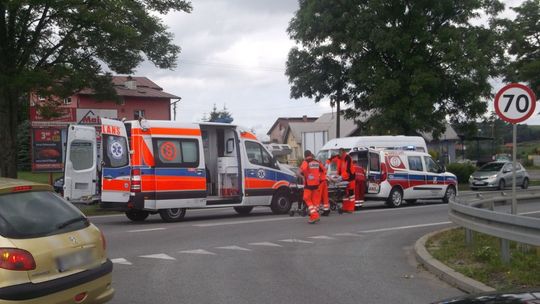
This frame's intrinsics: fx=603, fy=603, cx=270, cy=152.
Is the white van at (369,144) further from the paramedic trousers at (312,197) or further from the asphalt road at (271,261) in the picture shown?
the paramedic trousers at (312,197)

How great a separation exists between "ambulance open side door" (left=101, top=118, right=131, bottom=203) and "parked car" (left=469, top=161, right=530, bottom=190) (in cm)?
2169

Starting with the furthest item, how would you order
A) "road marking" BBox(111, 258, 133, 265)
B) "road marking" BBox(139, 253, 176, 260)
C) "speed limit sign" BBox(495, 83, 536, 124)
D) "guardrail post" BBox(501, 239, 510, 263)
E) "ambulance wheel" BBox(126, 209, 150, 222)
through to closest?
1. "ambulance wheel" BBox(126, 209, 150, 222)
2. "road marking" BBox(139, 253, 176, 260)
3. "speed limit sign" BBox(495, 83, 536, 124)
4. "road marking" BBox(111, 258, 133, 265)
5. "guardrail post" BBox(501, 239, 510, 263)

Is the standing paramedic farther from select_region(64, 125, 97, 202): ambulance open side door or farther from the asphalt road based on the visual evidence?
select_region(64, 125, 97, 202): ambulance open side door

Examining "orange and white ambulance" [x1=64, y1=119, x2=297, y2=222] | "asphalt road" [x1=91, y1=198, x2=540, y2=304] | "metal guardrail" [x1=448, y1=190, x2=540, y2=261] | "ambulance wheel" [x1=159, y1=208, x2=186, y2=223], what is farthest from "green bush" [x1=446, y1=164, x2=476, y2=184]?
"metal guardrail" [x1=448, y1=190, x2=540, y2=261]

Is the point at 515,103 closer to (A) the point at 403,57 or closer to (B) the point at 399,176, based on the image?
(B) the point at 399,176

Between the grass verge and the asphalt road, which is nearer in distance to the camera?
the asphalt road

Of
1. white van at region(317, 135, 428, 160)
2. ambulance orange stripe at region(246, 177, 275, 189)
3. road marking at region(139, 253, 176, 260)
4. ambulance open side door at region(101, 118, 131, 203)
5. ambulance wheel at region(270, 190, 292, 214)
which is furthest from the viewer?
white van at region(317, 135, 428, 160)

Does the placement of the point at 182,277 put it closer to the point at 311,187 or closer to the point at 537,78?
→ the point at 311,187

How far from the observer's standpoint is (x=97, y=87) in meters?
21.5

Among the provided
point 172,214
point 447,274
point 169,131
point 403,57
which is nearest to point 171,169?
point 169,131

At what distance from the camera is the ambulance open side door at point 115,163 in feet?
49.6

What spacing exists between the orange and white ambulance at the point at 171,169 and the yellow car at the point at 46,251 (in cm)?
907

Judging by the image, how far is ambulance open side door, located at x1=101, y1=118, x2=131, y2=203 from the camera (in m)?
15.1

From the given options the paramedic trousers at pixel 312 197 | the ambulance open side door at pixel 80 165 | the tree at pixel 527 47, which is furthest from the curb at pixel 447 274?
the tree at pixel 527 47
